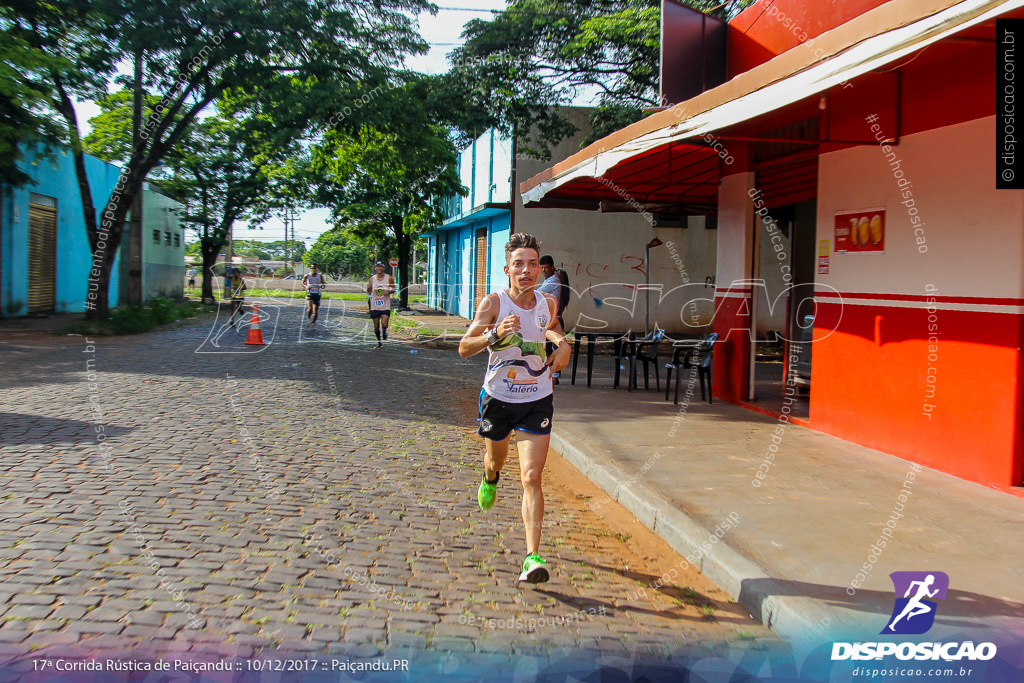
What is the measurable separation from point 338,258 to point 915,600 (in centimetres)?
8035

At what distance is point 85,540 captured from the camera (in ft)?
14.6

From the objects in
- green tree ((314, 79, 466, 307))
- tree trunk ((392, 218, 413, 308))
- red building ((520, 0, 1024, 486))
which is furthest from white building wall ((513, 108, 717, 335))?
tree trunk ((392, 218, 413, 308))

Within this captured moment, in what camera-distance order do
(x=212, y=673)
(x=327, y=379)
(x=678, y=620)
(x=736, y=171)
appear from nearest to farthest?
(x=212, y=673) → (x=678, y=620) → (x=736, y=171) → (x=327, y=379)

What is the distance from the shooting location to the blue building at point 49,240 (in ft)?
65.7

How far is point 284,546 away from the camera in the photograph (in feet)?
14.9

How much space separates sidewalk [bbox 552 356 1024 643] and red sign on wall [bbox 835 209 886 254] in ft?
6.20

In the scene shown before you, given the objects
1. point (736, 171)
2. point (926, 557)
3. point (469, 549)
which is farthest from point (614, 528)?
point (736, 171)

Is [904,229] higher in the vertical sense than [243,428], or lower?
higher

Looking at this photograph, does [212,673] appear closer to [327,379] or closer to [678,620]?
[678,620]

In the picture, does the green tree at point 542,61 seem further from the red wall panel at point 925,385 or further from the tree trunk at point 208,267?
the tree trunk at point 208,267

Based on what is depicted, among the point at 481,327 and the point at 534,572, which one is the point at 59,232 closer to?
the point at 481,327

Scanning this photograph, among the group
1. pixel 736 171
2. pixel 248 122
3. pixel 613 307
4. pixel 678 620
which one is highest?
pixel 248 122

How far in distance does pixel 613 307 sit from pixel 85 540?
686 inches

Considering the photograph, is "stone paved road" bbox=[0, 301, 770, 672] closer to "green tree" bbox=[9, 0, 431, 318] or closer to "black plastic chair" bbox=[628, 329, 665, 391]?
"black plastic chair" bbox=[628, 329, 665, 391]
